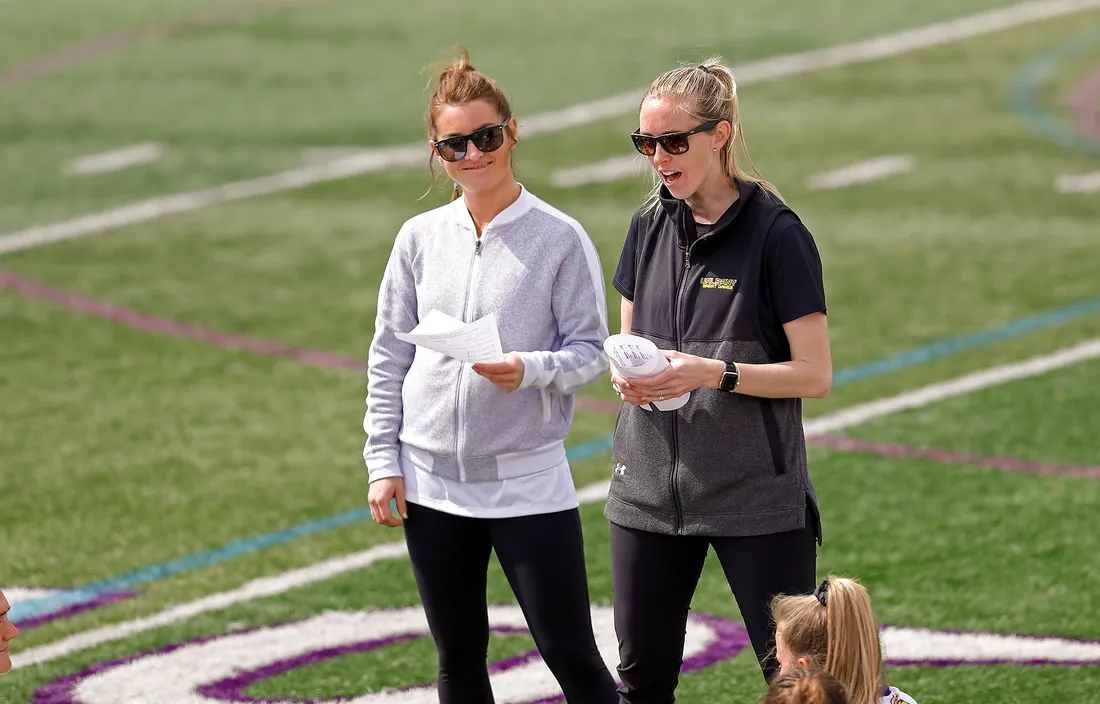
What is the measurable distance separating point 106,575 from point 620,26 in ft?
54.1

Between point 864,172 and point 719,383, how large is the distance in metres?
11.8

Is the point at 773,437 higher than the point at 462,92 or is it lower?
lower

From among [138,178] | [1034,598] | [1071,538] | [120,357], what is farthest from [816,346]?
[138,178]

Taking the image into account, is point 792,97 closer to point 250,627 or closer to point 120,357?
point 120,357

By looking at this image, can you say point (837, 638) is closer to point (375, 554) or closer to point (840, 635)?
point (840, 635)

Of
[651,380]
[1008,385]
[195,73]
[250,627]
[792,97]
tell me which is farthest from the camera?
[195,73]

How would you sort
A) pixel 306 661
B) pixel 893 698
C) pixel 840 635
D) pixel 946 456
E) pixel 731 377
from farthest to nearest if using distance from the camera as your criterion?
pixel 946 456, pixel 306 661, pixel 731 377, pixel 893 698, pixel 840 635

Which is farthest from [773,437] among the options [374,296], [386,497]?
[374,296]

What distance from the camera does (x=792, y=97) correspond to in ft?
61.8

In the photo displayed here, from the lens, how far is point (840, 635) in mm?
4051

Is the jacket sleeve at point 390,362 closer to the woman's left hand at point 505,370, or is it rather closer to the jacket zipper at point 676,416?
the woman's left hand at point 505,370

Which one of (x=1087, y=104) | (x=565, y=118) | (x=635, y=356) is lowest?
(x=635, y=356)

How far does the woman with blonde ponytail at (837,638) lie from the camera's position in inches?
159

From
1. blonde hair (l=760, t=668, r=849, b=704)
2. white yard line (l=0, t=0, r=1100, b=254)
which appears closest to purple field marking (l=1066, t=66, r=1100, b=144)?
white yard line (l=0, t=0, r=1100, b=254)
